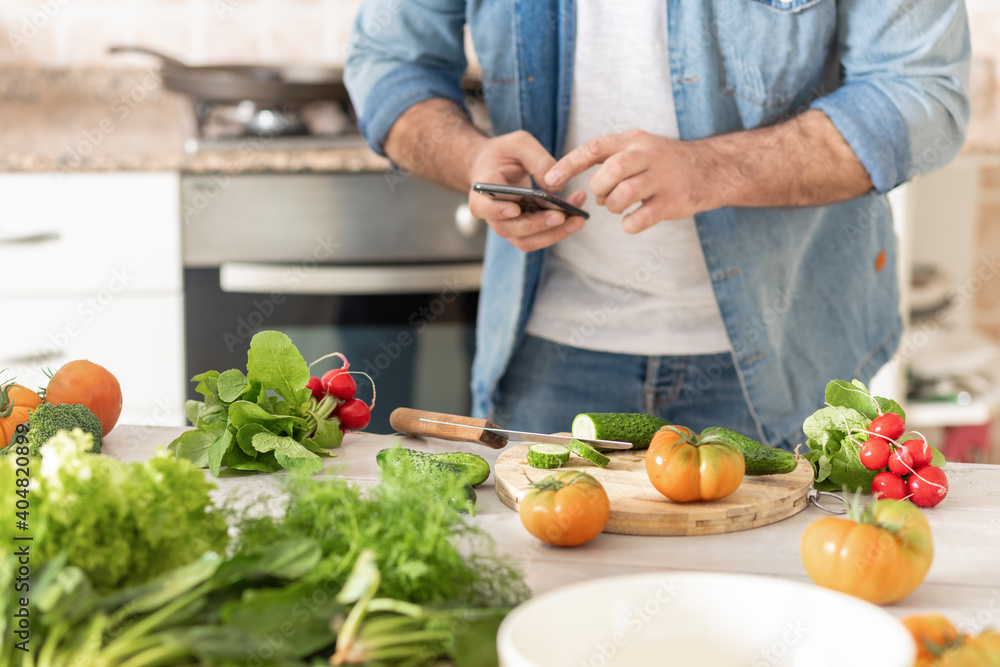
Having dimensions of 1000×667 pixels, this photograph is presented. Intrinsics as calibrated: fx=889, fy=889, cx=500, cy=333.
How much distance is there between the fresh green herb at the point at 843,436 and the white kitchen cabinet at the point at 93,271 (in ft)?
5.02

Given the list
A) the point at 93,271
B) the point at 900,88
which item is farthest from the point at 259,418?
the point at 93,271

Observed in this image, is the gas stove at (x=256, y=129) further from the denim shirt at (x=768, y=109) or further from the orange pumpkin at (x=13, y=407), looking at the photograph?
the orange pumpkin at (x=13, y=407)

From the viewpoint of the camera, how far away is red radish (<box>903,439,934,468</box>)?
0.79 metres

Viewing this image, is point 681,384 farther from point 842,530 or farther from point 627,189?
point 842,530

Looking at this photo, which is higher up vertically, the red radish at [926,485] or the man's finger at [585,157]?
the man's finger at [585,157]

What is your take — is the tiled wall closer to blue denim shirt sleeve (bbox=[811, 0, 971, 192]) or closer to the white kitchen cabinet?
the white kitchen cabinet

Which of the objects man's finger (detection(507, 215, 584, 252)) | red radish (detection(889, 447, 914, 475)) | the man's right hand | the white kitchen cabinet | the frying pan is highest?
the frying pan

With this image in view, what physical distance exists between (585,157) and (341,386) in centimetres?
39

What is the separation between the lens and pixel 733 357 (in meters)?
1.31

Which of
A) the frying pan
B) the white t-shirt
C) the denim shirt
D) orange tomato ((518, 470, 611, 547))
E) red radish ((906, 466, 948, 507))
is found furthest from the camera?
the frying pan

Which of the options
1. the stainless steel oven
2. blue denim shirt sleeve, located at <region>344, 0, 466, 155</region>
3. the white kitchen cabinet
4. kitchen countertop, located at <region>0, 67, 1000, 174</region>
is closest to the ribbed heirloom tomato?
blue denim shirt sleeve, located at <region>344, 0, 466, 155</region>

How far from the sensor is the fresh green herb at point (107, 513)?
49 cm

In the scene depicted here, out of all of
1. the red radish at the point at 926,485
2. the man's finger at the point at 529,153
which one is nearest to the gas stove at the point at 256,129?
the man's finger at the point at 529,153

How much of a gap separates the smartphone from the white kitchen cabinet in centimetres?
113
